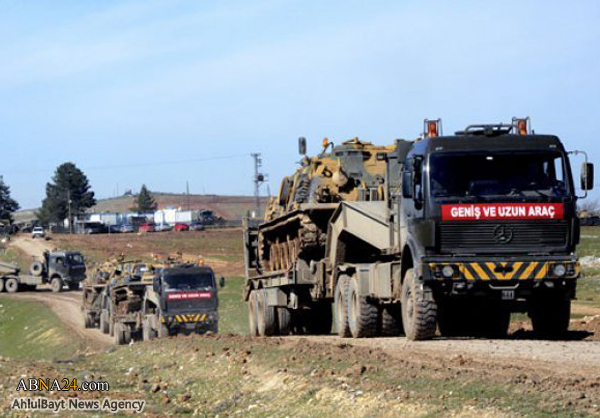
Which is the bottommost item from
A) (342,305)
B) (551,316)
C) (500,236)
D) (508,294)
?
(551,316)

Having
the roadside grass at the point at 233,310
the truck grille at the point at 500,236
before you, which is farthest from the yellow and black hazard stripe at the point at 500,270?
the roadside grass at the point at 233,310

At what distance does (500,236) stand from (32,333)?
122 ft

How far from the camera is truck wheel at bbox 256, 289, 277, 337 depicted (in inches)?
1054

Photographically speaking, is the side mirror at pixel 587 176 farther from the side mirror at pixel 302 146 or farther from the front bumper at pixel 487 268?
the side mirror at pixel 302 146

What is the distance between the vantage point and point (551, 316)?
19.2 metres

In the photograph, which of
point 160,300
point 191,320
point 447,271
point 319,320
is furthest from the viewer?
point 160,300

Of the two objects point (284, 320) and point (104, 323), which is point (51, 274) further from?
point (284, 320)

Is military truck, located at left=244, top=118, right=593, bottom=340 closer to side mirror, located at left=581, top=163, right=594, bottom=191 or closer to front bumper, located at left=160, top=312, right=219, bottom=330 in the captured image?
side mirror, located at left=581, top=163, right=594, bottom=191

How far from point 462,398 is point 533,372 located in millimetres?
1687

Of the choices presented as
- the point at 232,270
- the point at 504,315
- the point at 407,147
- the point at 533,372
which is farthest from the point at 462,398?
the point at 232,270

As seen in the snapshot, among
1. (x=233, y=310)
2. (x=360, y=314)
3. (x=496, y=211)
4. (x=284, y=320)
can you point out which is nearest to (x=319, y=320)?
(x=284, y=320)

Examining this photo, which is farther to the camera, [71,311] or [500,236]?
[71,311]

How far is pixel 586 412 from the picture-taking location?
1070 cm

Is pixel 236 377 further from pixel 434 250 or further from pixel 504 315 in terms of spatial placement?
pixel 504 315
